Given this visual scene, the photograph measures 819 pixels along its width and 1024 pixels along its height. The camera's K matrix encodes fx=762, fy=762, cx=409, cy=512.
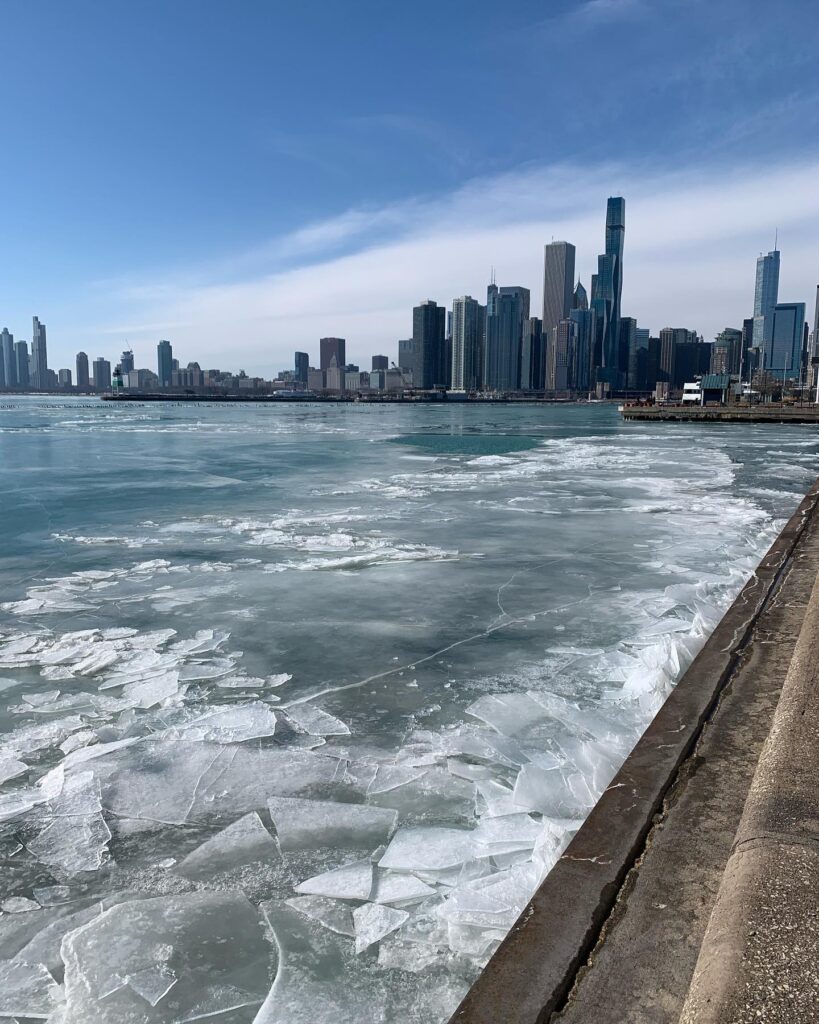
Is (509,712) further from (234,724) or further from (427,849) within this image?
(234,724)

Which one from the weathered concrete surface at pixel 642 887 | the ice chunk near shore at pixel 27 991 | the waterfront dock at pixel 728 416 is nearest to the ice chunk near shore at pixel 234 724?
the ice chunk near shore at pixel 27 991

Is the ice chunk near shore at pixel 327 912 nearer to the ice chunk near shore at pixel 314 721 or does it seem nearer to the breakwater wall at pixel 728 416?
the ice chunk near shore at pixel 314 721

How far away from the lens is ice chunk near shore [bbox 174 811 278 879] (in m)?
3.40

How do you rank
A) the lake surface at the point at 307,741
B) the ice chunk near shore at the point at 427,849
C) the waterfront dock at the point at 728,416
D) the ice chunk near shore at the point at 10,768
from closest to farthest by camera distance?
the lake surface at the point at 307,741, the ice chunk near shore at the point at 427,849, the ice chunk near shore at the point at 10,768, the waterfront dock at the point at 728,416

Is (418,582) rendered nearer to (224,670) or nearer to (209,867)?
(224,670)

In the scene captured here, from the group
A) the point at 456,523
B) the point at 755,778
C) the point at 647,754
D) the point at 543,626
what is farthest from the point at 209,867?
the point at 456,523

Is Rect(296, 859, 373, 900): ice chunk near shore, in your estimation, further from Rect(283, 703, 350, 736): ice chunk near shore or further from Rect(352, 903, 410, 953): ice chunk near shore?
Rect(283, 703, 350, 736): ice chunk near shore

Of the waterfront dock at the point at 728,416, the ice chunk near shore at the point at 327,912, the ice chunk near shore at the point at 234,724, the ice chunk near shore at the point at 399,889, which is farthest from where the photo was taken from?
the waterfront dock at the point at 728,416

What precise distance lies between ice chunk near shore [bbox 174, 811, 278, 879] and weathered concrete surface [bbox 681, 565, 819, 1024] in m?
2.02

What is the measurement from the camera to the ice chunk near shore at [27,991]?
2619 mm

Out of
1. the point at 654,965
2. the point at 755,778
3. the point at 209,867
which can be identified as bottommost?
the point at 209,867

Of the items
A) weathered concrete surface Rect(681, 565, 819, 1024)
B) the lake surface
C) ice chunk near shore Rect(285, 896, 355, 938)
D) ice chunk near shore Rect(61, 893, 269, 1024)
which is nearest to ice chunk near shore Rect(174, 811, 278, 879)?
the lake surface

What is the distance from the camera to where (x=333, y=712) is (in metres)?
5.03

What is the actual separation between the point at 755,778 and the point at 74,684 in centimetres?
459
